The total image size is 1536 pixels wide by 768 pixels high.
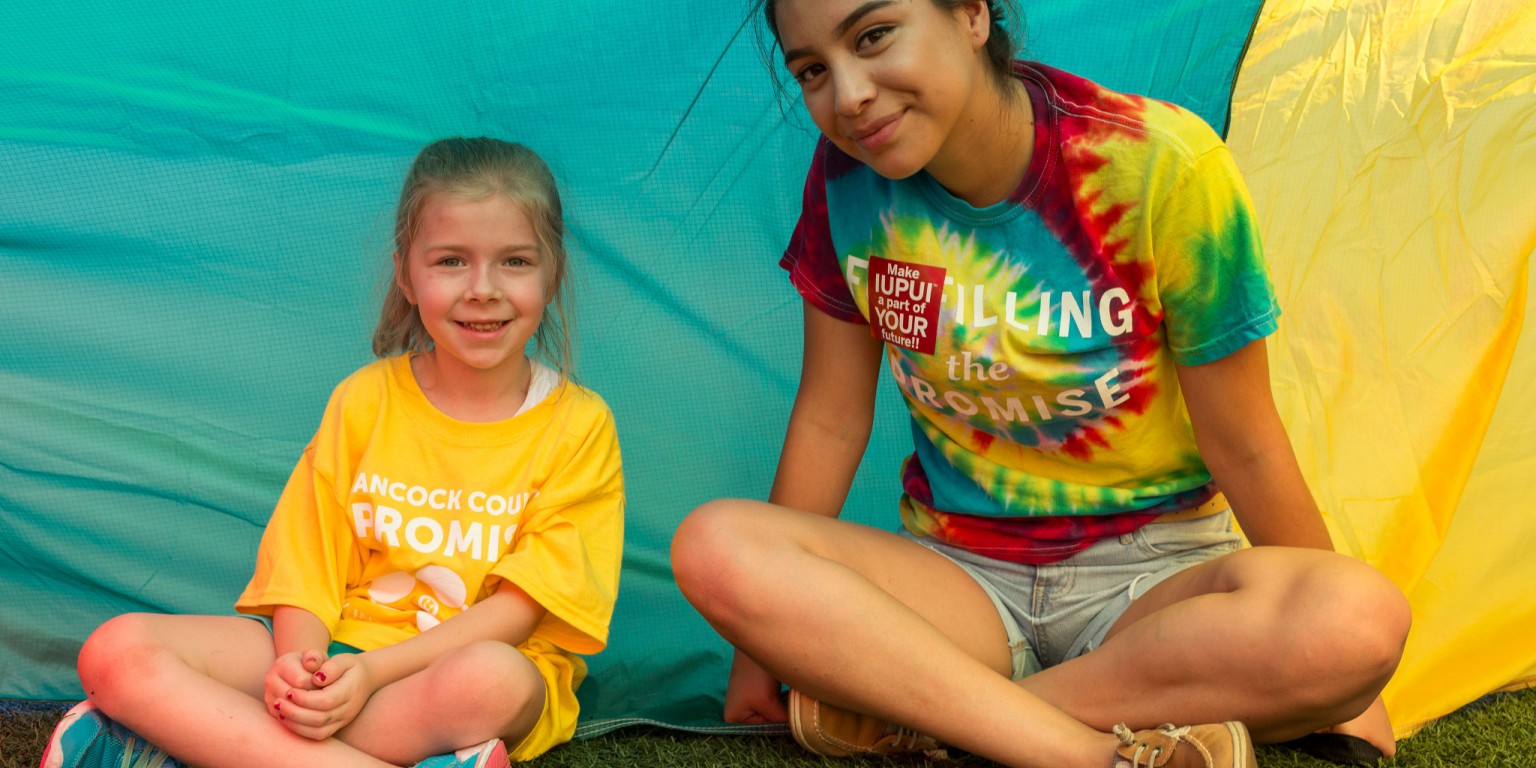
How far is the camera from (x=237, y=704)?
42.8 inches

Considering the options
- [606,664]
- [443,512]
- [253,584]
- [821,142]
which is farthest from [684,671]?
[821,142]

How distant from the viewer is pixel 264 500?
1.44 meters

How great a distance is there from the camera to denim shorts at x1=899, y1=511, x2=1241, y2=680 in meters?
1.18

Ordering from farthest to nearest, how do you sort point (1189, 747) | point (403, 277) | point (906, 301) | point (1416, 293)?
point (1416, 293)
point (403, 277)
point (906, 301)
point (1189, 747)

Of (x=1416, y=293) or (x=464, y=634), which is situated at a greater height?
(x=1416, y=293)

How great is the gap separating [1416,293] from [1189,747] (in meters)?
0.66

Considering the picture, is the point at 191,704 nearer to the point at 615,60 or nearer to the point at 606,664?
the point at 606,664

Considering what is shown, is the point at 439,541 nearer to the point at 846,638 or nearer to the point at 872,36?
the point at 846,638

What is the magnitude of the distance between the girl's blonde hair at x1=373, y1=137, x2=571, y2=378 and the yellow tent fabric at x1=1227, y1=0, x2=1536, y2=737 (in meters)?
0.75

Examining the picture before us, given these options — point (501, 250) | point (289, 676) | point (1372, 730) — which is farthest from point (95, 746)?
point (1372, 730)

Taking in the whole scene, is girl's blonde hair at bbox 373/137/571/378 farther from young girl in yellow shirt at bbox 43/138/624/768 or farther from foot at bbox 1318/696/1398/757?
foot at bbox 1318/696/1398/757

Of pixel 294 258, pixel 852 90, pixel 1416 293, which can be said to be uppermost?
pixel 852 90

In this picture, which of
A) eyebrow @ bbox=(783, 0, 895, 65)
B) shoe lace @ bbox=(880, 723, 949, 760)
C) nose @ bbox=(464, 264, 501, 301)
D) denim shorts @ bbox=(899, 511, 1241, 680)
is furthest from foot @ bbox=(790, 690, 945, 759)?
eyebrow @ bbox=(783, 0, 895, 65)

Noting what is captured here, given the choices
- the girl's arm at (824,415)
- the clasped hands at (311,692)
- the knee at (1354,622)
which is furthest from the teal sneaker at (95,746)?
the knee at (1354,622)
